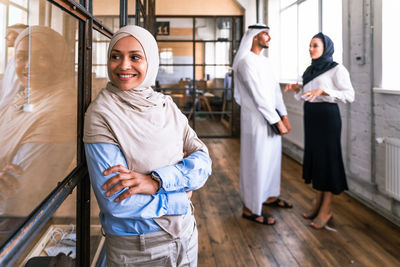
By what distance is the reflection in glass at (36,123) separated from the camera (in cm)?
49

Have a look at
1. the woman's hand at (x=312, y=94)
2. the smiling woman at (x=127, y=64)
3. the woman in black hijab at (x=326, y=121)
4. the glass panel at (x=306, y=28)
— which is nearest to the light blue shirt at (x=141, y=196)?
the smiling woman at (x=127, y=64)

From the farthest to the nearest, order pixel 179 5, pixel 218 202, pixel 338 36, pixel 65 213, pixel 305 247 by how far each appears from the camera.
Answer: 1. pixel 179 5
2. pixel 338 36
3. pixel 218 202
4. pixel 305 247
5. pixel 65 213

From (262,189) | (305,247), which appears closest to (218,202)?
(262,189)

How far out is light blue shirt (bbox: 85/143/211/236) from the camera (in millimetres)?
848

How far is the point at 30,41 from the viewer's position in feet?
1.83

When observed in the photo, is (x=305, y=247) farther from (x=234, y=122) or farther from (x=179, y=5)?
(x=179, y=5)

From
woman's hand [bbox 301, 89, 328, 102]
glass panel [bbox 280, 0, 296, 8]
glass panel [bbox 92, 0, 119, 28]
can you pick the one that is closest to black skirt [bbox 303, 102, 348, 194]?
woman's hand [bbox 301, 89, 328, 102]

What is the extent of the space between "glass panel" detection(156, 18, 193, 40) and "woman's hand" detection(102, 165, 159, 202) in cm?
626

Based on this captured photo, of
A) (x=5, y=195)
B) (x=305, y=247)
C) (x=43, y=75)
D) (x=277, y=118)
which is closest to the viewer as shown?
(x=5, y=195)

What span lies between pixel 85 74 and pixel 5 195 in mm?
569

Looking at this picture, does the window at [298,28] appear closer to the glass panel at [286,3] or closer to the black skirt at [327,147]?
the glass panel at [286,3]

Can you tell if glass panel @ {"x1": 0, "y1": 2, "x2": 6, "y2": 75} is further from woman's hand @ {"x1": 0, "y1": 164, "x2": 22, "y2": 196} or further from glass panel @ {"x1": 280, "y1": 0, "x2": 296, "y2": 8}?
glass panel @ {"x1": 280, "y1": 0, "x2": 296, "y2": 8}

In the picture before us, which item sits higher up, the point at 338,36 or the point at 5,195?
the point at 338,36

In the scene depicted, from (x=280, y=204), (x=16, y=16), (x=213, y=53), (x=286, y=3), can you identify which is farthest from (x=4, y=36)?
(x=213, y=53)
